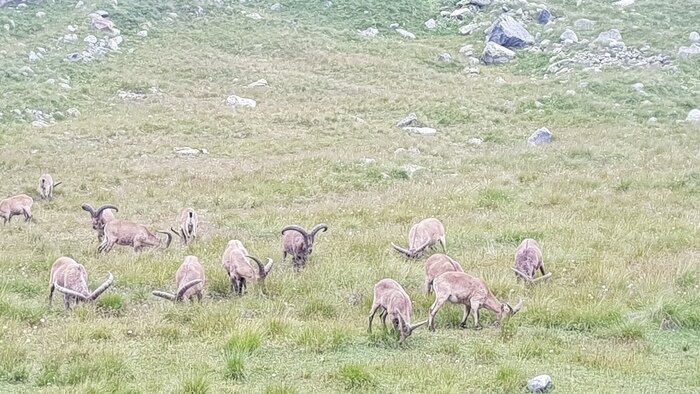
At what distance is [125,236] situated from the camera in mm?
13383

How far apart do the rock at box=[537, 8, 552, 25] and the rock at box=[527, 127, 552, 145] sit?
19.6 m

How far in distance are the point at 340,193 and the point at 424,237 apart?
644 cm

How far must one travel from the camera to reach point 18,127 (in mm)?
25938

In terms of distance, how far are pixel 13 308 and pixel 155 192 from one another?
948cm

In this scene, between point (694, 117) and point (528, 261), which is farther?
point (694, 117)

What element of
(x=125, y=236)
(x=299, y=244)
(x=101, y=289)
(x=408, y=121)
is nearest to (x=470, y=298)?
(x=299, y=244)

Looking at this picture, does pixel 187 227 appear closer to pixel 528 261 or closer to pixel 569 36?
pixel 528 261

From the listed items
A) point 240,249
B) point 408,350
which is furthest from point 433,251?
point 408,350

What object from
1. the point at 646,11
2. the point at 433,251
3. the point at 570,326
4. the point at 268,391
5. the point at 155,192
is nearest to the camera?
the point at 268,391

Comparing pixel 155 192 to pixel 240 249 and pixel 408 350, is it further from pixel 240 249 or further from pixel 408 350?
pixel 408 350

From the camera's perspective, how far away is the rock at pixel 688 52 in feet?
113

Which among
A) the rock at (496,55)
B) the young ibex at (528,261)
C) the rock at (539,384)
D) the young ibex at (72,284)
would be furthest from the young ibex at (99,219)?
the rock at (496,55)

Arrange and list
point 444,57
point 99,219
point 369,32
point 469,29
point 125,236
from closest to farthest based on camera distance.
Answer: point 125,236, point 99,219, point 444,57, point 469,29, point 369,32

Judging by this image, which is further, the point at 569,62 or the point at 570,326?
the point at 569,62
